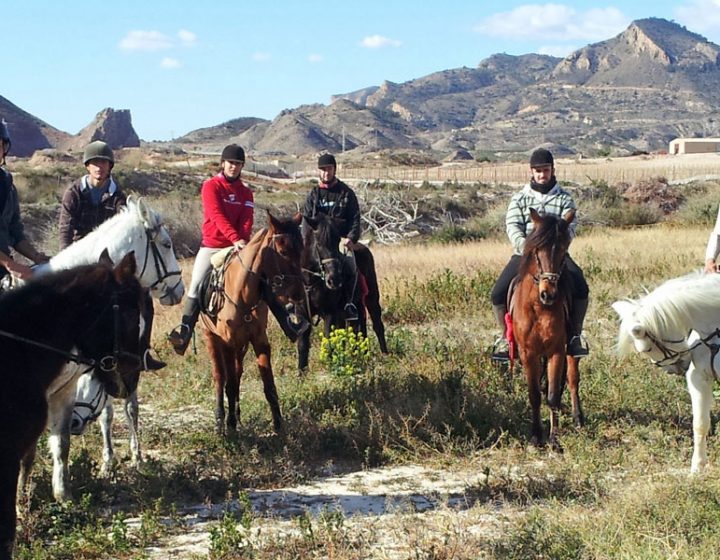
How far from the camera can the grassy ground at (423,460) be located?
527cm

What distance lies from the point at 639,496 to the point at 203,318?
4670mm

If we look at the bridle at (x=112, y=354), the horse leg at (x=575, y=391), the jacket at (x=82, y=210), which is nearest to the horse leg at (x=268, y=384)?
the jacket at (x=82, y=210)

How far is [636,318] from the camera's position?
6867mm

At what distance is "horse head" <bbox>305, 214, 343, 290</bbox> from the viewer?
1024cm

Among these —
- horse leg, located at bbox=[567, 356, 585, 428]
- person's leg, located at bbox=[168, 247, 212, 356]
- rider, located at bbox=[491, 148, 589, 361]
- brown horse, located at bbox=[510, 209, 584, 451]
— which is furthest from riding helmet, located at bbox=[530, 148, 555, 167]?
person's leg, located at bbox=[168, 247, 212, 356]

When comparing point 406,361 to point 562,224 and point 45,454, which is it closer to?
point 562,224

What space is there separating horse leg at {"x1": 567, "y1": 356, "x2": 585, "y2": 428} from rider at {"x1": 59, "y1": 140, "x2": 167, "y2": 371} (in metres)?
4.73

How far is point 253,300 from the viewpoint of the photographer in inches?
320

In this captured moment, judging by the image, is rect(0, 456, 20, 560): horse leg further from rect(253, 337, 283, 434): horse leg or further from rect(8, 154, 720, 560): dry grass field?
rect(253, 337, 283, 434): horse leg

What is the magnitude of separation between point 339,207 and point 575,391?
13.8ft

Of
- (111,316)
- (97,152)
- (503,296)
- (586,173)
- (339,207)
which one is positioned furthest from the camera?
(586,173)

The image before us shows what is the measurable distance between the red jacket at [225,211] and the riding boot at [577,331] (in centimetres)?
353

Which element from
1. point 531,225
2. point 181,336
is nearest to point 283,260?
point 181,336

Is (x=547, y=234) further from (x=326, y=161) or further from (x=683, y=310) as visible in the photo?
(x=326, y=161)
